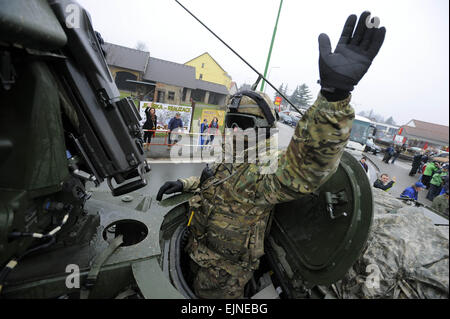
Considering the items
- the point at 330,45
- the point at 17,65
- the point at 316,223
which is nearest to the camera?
the point at 17,65

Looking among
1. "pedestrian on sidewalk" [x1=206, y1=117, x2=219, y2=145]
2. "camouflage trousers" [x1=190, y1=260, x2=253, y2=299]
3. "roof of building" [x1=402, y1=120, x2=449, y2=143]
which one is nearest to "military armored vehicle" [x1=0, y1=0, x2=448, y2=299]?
"camouflage trousers" [x1=190, y1=260, x2=253, y2=299]

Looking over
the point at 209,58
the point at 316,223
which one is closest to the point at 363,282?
the point at 316,223

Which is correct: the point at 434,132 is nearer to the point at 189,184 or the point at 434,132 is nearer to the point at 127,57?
the point at 189,184

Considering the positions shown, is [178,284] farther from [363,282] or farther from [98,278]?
[363,282]

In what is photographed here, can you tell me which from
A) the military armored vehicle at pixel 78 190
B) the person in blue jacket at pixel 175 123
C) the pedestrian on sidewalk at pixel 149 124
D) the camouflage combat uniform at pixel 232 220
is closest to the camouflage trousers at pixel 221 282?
the camouflage combat uniform at pixel 232 220

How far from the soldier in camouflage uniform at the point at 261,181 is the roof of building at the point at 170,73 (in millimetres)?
21939

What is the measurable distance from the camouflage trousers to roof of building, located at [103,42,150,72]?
2358 cm

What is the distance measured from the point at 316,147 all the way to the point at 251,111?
38.1 inches

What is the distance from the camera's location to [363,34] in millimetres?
1199

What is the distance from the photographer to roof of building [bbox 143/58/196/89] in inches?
A: 894

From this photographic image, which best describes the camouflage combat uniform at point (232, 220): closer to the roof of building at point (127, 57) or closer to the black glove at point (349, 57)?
the black glove at point (349, 57)

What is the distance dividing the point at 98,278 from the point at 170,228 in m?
1.01

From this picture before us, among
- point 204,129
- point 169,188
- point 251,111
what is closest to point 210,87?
point 204,129

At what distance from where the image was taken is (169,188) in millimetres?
2609
